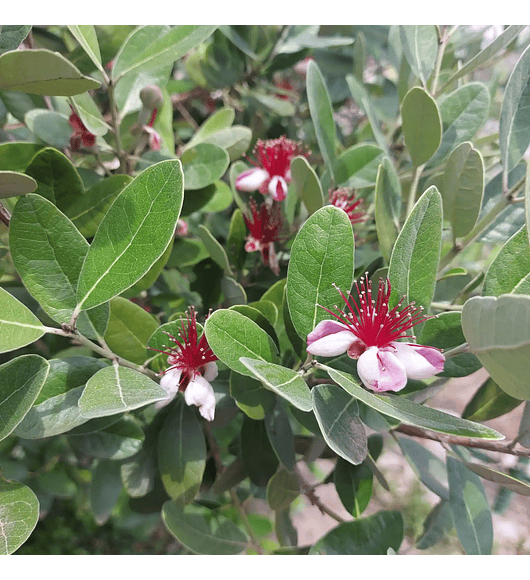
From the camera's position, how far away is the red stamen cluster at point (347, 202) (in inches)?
37.4

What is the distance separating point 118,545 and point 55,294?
2235mm

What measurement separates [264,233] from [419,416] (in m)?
0.51

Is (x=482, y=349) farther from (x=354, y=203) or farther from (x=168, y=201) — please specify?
(x=354, y=203)

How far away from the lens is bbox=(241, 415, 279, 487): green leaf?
2.97 ft

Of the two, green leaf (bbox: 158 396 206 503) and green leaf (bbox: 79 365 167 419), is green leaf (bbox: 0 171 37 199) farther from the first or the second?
green leaf (bbox: 158 396 206 503)

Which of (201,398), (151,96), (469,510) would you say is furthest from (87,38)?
(469,510)

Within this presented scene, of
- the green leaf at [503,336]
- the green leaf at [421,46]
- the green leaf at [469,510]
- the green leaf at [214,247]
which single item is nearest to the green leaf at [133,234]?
the green leaf at [214,247]

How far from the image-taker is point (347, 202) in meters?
0.97

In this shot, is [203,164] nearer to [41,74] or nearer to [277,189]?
[277,189]

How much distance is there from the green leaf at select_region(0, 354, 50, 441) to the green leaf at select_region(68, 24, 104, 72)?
0.48 m

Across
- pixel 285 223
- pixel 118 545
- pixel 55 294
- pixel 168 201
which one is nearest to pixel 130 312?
pixel 55 294

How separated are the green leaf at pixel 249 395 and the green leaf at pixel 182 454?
0.14 m

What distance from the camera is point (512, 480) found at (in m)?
0.70

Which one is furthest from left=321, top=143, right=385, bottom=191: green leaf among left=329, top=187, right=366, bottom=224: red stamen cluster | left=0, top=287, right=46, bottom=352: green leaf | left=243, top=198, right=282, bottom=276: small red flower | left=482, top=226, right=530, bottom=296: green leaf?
left=0, top=287, right=46, bottom=352: green leaf
